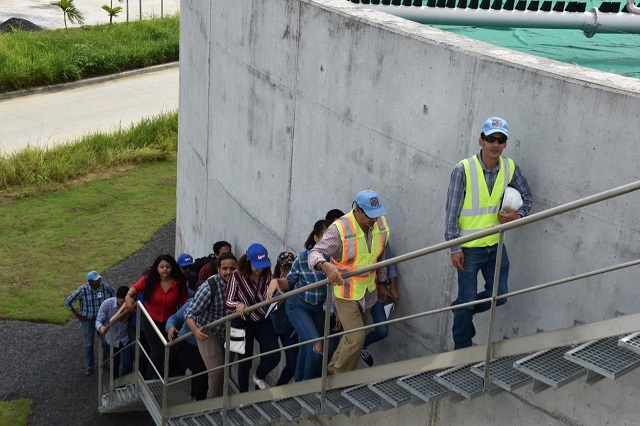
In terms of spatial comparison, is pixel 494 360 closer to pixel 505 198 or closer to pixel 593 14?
pixel 505 198

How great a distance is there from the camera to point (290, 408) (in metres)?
7.28

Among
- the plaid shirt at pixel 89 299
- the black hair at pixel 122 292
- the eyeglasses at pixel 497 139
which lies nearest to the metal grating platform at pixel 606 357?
the eyeglasses at pixel 497 139

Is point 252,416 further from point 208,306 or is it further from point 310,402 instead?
point 208,306

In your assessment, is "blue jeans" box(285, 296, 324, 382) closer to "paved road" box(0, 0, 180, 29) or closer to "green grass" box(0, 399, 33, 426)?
"green grass" box(0, 399, 33, 426)

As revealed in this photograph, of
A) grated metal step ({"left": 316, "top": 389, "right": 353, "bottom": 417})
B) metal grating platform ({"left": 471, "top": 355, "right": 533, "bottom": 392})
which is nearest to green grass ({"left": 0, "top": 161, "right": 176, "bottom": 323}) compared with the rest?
grated metal step ({"left": 316, "top": 389, "right": 353, "bottom": 417})

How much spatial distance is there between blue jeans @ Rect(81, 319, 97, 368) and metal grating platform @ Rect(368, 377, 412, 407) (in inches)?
231

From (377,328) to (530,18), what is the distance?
13.9 ft

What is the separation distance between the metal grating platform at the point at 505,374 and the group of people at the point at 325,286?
100cm

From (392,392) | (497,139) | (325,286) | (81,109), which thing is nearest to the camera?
(497,139)

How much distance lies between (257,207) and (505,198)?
4.22 metres

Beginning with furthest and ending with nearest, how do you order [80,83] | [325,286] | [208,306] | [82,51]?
[82,51] < [80,83] < [208,306] < [325,286]

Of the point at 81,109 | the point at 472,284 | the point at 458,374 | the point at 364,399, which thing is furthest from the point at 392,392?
the point at 81,109

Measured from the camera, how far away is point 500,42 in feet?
34.8

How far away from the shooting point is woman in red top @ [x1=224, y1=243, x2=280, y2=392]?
793 cm
